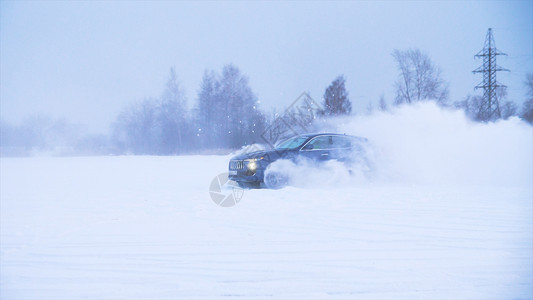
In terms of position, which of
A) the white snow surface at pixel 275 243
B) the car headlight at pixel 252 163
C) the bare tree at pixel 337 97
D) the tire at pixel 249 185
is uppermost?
the bare tree at pixel 337 97

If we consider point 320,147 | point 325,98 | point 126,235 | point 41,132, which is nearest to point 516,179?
point 320,147

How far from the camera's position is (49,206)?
22.6ft

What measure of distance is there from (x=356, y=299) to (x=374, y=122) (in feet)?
31.3

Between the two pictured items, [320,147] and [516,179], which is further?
[516,179]

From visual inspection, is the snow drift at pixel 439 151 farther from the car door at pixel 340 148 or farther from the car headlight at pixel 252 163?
the car headlight at pixel 252 163

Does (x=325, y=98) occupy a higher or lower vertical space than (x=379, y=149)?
higher

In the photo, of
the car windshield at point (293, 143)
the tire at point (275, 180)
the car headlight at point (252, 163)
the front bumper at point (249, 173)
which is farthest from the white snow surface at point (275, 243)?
the car windshield at point (293, 143)

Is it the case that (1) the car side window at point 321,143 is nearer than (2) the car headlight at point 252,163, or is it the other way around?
(2) the car headlight at point 252,163

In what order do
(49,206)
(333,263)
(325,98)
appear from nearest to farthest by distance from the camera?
(333,263) < (49,206) < (325,98)

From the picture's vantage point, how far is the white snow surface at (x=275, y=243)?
10.2 feet

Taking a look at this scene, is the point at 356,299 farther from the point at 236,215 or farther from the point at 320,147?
the point at 320,147

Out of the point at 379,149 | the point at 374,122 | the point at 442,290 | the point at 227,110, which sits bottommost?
the point at 442,290

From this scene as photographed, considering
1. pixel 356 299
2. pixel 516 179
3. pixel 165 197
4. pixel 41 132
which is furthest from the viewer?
pixel 41 132

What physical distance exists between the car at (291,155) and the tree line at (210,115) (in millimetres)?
25369
